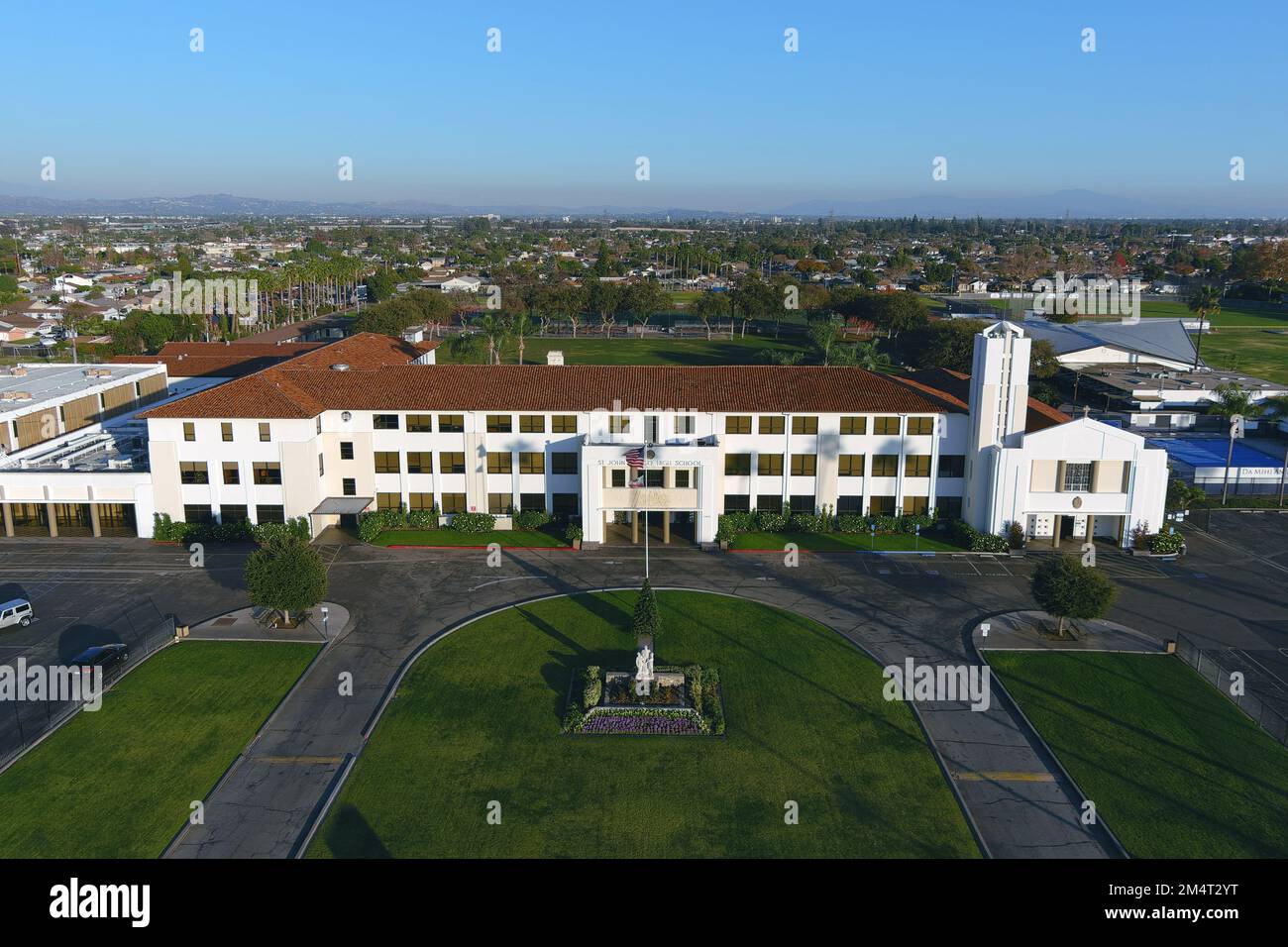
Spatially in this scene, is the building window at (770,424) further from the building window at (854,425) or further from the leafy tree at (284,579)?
the leafy tree at (284,579)

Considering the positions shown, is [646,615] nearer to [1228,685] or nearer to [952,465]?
[1228,685]

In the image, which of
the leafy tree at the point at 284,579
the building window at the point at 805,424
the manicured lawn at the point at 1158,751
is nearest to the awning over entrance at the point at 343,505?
the leafy tree at the point at 284,579

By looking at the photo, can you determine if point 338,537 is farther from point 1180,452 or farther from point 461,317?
point 461,317

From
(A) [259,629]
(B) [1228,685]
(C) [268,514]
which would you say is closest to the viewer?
(B) [1228,685]

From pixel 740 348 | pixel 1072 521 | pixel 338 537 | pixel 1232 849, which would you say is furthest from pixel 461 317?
pixel 1232 849

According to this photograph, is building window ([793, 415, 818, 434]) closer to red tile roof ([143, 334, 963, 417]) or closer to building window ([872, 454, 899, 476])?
red tile roof ([143, 334, 963, 417])

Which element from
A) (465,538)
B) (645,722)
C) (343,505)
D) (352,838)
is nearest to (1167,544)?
(645,722)
